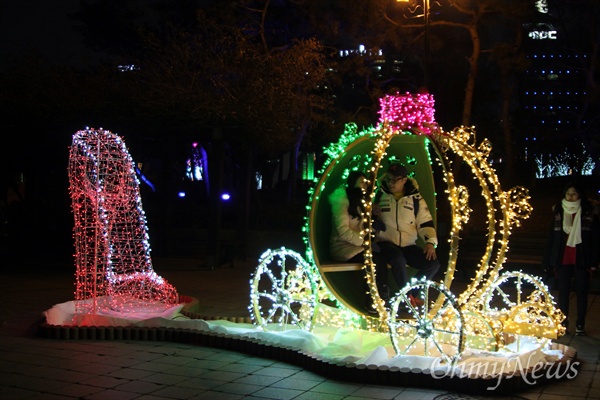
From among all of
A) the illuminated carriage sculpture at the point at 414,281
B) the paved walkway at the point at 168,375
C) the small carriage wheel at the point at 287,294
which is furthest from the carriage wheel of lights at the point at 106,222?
the illuminated carriage sculpture at the point at 414,281

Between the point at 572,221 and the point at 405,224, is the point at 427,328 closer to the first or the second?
the point at 405,224

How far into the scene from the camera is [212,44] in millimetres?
19016

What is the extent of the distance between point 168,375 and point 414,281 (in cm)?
251

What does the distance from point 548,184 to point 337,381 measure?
113ft

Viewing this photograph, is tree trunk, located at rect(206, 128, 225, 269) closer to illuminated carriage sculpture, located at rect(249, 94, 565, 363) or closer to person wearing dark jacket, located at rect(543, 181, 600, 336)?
illuminated carriage sculpture, located at rect(249, 94, 565, 363)

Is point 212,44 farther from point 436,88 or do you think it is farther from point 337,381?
point 436,88

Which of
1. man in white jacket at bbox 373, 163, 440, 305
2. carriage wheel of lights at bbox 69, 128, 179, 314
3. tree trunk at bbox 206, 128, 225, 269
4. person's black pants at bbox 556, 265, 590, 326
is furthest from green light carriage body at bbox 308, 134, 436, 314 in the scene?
tree trunk at bbox 206, 128, 225, 269

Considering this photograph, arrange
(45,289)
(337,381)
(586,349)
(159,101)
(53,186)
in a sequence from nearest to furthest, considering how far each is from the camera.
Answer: (337,381) → (586,349) → (45,289) → (159,101) → (53,186)

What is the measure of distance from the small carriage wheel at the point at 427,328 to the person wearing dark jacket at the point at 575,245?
1.82 meters

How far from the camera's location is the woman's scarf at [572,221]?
356 inches

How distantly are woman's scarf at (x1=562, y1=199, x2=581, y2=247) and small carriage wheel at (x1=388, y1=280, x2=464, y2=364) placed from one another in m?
1.94

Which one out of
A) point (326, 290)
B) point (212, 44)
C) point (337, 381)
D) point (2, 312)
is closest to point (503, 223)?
point (326, 290)

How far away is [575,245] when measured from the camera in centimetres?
907

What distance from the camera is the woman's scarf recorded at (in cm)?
905
